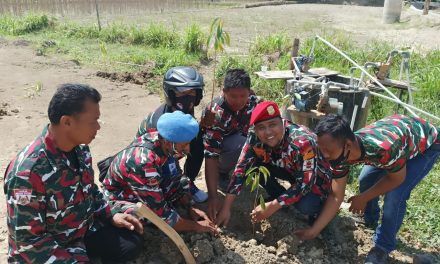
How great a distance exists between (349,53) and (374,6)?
18.6m

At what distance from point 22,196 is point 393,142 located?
201cm

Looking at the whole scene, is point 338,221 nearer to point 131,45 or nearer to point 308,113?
point 308,113

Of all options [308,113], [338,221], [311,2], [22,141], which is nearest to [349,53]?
[308,113]

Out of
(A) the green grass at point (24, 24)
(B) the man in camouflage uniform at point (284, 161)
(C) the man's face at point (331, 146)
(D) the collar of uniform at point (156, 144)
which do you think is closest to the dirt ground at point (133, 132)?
(B) the man in camouflage uniform at point (284, 161)

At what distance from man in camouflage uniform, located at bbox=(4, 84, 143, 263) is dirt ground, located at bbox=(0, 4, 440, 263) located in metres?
0.65

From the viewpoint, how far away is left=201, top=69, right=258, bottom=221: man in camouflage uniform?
3.04m

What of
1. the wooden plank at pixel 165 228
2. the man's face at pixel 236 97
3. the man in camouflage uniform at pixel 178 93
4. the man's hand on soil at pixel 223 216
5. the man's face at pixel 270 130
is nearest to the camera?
the wooden plank at pixel 165 228

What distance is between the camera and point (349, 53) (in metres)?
7.46

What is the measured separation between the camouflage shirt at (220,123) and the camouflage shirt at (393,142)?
99cm

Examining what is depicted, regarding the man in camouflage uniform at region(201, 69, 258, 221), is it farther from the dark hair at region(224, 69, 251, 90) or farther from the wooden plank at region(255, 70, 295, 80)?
the wooden plank at region(255, 70, 295, 80)

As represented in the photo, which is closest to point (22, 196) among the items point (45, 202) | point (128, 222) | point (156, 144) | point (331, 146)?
point (45, 202)

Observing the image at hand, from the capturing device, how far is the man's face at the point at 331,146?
7.57 feet

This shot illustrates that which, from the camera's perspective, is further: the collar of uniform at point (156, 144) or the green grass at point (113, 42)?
the green grass at point (113, 42)

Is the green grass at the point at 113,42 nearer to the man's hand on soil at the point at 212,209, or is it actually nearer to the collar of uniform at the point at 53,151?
the man's hand on soil at the point at 212,209
